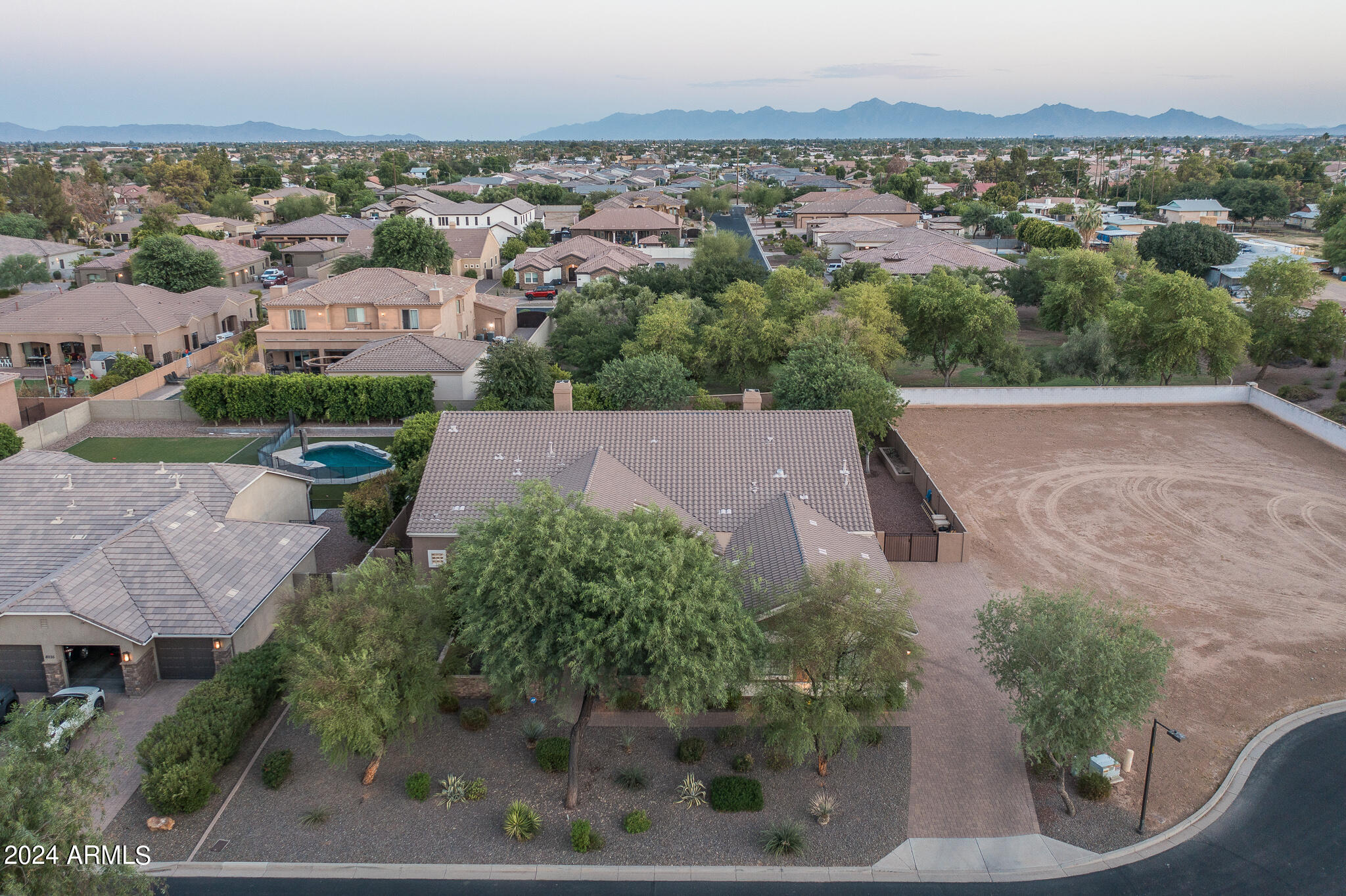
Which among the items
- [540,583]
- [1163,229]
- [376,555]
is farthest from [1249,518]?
[1163,229]

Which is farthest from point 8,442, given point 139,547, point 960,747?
point 960,747

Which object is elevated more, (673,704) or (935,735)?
(673,704)

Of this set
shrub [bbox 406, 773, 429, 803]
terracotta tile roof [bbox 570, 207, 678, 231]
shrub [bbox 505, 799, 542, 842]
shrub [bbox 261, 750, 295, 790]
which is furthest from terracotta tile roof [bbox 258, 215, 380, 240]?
shrub [bbox 505, 799, 542, 842]

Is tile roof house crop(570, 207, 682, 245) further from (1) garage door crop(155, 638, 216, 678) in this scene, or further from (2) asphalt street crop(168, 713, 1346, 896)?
(2) asphalt street crop(168, 713, 1346, 896)

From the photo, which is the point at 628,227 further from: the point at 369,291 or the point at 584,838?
the point at 584,838

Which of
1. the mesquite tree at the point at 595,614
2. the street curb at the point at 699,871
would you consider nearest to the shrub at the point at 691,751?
the mesquite tree at the point at 595,614

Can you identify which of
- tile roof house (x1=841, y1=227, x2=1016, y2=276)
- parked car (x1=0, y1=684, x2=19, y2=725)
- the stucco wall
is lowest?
parked car (x1=0, y1=684, x2=19, y2=725)

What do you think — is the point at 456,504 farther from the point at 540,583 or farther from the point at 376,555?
the point at 540,583
